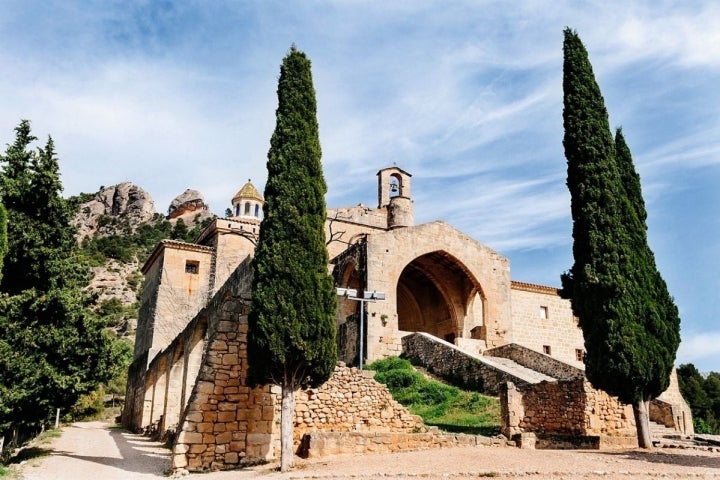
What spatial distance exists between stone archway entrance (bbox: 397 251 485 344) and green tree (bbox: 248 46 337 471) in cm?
1683

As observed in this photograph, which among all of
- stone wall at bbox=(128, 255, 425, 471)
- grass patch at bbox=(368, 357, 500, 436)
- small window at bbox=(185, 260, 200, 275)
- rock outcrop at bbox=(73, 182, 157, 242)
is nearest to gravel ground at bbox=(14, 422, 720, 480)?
stone wall at bbox=(128, 255, 425, 471)

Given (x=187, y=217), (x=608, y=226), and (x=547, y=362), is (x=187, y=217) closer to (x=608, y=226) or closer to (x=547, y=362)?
(x=547, y=362)

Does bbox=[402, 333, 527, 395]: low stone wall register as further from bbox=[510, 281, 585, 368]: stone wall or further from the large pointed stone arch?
bbox=[510, 281, 585, 368]: stone wall

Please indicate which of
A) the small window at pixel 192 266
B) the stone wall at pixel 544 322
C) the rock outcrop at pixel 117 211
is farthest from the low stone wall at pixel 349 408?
the rock outcrop at pixel 117 211

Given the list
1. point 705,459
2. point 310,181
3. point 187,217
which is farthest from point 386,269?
point 187,217

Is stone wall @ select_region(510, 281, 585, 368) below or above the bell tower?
below

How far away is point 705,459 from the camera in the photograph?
11430 mm

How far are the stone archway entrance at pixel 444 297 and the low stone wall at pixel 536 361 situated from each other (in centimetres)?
303

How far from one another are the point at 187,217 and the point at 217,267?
54.1 m

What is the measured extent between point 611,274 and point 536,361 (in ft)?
31.0

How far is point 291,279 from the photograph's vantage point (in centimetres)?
1184

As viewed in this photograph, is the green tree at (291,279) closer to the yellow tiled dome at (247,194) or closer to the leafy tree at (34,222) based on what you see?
the leafy tree at (34,222)

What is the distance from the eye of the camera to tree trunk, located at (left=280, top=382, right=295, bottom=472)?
10711 millimetres

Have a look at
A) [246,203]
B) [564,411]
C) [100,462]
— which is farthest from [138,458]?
[246,203]
